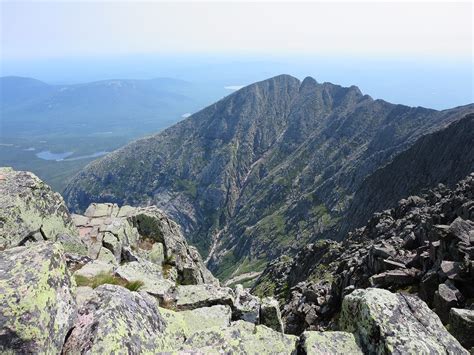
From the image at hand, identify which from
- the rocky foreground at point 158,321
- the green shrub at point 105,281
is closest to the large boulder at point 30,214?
the green shrub at point 105,281

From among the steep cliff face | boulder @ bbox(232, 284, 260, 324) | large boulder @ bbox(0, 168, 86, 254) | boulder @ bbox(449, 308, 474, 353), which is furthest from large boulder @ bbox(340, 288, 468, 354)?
the steep cliff face

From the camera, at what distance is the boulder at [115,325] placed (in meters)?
11.8

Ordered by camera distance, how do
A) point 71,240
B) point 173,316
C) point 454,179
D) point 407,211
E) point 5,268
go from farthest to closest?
point 454,179 < point 407,211 < point 71,240 < point 173,316 < point 5,268

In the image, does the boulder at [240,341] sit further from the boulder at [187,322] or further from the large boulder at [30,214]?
the large boulder at [30,214]

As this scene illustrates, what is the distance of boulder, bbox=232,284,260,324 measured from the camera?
1989 centimetres

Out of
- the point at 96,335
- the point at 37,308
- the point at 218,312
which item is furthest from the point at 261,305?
the point at 37,308

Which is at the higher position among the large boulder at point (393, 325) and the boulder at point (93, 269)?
the large boulder at point (393, 325)

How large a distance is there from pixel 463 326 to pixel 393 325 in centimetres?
1006

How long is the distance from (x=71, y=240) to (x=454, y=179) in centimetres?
12392

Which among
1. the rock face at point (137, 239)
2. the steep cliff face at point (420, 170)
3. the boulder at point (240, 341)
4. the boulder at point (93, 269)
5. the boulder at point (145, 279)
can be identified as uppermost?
the boulder at point (240, 341)

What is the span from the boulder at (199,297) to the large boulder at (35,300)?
7.81 meters

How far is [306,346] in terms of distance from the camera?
12703mm

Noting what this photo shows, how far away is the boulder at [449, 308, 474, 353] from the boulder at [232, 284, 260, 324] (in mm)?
11309

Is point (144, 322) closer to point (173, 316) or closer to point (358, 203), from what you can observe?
point (173, 316)
